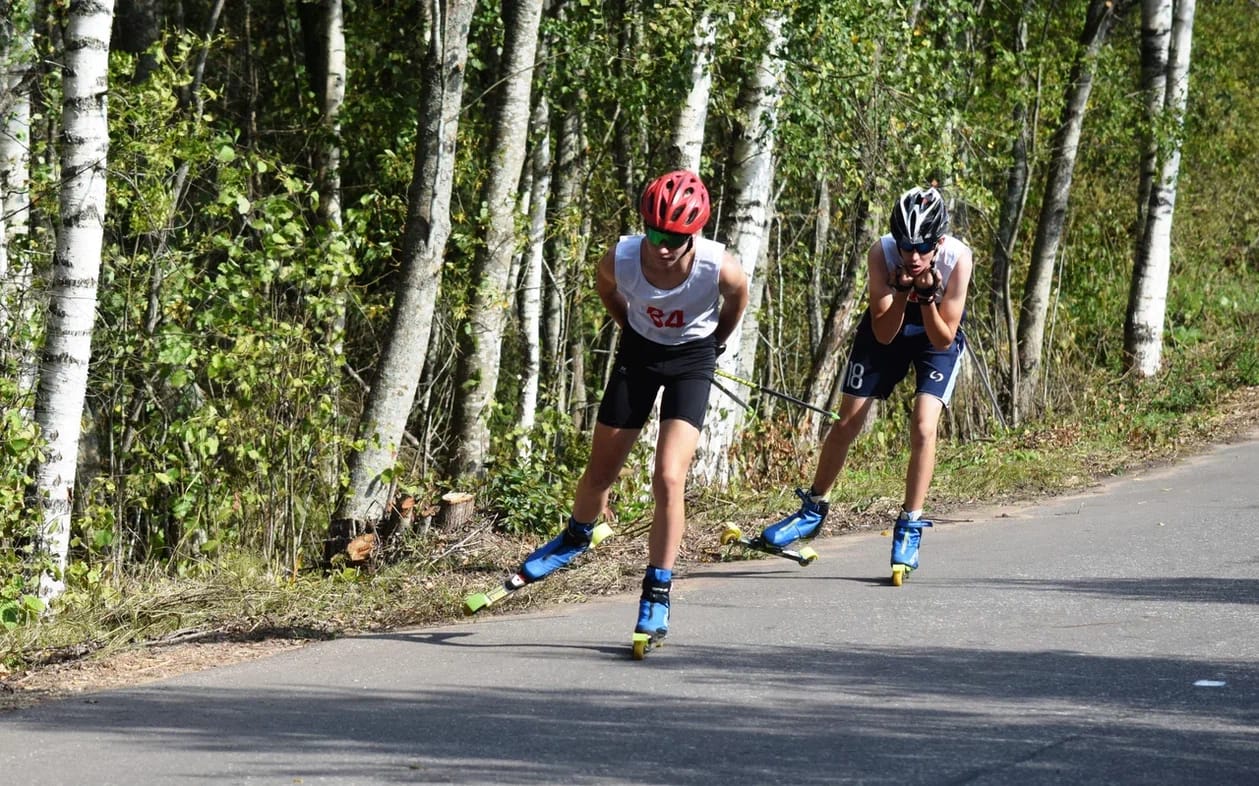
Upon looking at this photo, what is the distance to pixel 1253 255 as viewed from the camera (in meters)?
27.8

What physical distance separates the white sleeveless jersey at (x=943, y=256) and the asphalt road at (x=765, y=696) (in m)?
1.61

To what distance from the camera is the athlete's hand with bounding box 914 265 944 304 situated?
7.89 meters

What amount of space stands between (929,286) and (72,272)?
4.57m

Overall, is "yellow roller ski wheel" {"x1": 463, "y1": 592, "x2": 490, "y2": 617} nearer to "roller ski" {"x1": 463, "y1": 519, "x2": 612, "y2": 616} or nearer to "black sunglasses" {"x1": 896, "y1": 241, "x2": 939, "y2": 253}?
"roller ski" {"x1": 463, "y1": 519, "x2": 612, "y2": 616}

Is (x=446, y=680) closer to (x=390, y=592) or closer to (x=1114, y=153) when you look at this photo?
(x=390, y=592)

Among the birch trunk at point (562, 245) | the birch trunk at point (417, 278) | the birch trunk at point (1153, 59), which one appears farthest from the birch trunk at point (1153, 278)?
the birch trunk at point (417, 278)

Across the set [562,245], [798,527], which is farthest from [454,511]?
[562,245]

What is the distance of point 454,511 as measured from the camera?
9.68 meters

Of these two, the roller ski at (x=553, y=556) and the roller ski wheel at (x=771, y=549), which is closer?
the roller ski at (x=553, y=556)

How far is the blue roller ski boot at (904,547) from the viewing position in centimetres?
825

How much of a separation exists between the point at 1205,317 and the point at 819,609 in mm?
16800

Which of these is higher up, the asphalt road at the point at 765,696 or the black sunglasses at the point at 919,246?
the black sunglasses at the point at 919,246

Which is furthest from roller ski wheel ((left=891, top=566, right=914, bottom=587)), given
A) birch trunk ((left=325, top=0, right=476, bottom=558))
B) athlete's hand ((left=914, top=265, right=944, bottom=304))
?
birch trunk ((left=325, top=0, right=476, bottom=558))

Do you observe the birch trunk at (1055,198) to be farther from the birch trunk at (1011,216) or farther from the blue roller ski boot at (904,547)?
the blue roller ski boot at (904,547)
